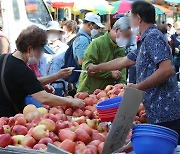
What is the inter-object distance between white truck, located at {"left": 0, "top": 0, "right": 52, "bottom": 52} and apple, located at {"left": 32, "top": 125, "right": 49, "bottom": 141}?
6.06m

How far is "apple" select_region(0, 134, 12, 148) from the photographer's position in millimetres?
2932

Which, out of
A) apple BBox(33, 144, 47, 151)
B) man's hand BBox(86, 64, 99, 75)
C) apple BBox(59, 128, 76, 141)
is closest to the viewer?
apple BBox(33, 144, 47, 151)

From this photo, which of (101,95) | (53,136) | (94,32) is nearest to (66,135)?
(53,136)

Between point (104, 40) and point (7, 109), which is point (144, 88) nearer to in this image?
point (7, 109)

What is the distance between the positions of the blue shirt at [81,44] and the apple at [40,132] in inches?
148

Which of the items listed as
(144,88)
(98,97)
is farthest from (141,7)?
(98,97)

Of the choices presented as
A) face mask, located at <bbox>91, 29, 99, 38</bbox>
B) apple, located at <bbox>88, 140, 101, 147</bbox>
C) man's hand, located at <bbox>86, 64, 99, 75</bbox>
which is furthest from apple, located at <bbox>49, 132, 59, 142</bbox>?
face mask, located at <bbox>91, 29, 99, 38</bbox>

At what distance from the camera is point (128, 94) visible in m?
2.48

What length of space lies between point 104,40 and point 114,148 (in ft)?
9.93

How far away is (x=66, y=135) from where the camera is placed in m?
3.07

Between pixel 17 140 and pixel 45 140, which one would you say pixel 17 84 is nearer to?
pixel 17 140

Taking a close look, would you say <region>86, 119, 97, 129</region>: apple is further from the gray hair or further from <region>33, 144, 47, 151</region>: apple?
the gray hair

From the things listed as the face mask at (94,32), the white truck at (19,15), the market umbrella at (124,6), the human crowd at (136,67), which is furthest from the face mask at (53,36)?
the market umbrella at (124,6)

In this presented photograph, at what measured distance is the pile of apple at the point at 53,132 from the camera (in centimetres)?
292
